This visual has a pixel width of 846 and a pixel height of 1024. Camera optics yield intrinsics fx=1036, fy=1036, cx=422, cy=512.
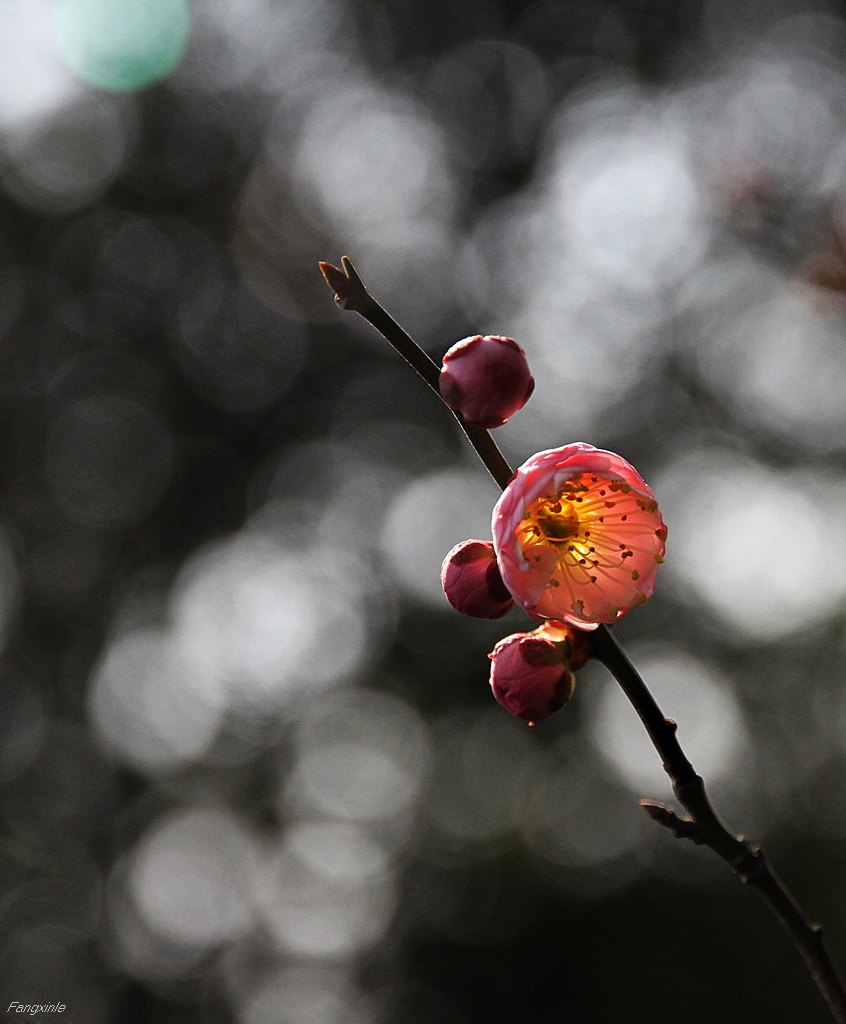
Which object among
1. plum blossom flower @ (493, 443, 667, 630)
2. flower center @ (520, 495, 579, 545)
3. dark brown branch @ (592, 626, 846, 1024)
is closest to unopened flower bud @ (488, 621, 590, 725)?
plum blossom flower @ (493, 443, 667, 630)

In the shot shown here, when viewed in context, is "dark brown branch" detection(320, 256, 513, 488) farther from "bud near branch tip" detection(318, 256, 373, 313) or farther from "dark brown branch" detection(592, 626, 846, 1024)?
"dark brown branch" detection(592, 626, 846, 1024)

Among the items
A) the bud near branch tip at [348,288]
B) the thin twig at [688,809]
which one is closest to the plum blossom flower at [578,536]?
the thin twig at [688,809]

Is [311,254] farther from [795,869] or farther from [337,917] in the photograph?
[795,869]

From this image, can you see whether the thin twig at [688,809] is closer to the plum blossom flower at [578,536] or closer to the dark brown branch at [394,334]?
the dark brown branch at [394,334]

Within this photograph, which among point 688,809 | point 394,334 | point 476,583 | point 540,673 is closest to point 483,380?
point 394,334

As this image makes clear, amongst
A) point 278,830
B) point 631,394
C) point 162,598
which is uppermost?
point 162,598

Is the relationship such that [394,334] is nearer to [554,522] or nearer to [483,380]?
[483,380]

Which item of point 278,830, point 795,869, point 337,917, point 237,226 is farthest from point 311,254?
point 795,869
